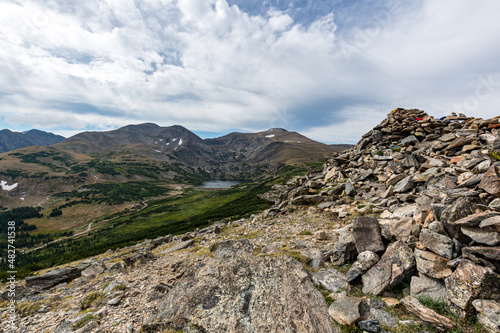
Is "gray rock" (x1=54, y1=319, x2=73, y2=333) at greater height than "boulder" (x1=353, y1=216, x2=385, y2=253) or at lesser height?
lesser

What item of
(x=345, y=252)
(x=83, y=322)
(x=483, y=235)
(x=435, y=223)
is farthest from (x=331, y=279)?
(x=83, y=322)

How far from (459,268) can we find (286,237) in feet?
31.6

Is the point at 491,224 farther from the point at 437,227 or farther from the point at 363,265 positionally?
the point at 363,265

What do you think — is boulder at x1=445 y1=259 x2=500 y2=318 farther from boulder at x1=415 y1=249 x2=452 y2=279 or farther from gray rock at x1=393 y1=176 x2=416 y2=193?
gray rock at x1=393 y1=176 x2=416 y2=193

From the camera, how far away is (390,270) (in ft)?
23.2

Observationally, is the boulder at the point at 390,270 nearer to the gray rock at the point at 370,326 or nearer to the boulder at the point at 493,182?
the gray rock at the point at 370,326

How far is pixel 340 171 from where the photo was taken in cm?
2358

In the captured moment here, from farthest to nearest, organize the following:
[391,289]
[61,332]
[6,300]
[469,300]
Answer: [6,300] < [61,332] < [391,289] < [469,300]

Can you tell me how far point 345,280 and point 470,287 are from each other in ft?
11.9

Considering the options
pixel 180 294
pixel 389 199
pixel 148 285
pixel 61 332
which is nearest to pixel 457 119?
pixel 389 199

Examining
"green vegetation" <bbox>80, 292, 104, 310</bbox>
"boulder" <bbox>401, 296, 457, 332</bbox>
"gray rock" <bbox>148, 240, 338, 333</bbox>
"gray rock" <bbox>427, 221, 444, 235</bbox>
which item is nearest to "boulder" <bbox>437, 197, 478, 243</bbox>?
"gray rock" <bbox>427, 221, 444, 235</bbox>

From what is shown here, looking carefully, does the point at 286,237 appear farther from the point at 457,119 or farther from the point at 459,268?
the point at 457,119

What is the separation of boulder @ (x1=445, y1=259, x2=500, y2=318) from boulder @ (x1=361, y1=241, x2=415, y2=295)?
48.5 inches

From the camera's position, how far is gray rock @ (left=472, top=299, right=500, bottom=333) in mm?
4727
